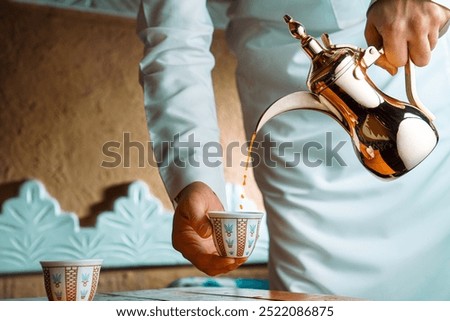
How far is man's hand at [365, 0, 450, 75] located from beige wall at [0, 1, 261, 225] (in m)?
0.74

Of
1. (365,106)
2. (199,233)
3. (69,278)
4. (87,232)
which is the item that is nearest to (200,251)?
(199,233)

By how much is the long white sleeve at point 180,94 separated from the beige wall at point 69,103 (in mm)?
319

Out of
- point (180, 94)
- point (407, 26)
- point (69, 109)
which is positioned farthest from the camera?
point (69, 109)

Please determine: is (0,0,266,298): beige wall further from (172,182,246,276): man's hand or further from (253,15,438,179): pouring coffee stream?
(253,15,438,179): pouring coffee stream

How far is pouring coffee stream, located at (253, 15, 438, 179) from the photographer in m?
0.62

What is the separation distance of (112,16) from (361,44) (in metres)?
0.53

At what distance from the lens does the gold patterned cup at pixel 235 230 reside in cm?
71

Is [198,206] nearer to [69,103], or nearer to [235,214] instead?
[235,214]

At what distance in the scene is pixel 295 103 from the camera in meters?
0.65

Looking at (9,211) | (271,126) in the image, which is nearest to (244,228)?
(271,126)

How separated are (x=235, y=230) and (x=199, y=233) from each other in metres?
0.08

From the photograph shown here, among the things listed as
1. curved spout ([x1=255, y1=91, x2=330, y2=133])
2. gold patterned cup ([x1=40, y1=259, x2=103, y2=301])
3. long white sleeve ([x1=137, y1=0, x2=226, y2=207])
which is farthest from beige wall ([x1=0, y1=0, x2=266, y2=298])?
curved spout ([x1=255, y1=91, x2=330, y2=133])
